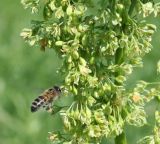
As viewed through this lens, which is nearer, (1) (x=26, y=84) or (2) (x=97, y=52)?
(2) (x=97, y=52)

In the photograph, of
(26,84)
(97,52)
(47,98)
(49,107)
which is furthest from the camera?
(26,84)

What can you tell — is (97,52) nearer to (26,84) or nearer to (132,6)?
(132,6)

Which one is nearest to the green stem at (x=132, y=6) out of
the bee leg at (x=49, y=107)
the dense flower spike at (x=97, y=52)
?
the dense flower spike at (x=97, y=52)

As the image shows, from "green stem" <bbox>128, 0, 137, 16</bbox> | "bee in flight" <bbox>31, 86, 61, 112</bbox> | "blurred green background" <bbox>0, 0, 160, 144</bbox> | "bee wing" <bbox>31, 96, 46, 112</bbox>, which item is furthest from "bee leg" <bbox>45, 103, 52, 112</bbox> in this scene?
"blurred green background" <bbox>0, 0, 160, 144</bbox>

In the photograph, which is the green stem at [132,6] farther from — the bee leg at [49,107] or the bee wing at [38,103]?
the bee wing at [38,103]

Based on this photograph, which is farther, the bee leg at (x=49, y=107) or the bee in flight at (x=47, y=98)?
the bee in flight at (x=47, y=98)

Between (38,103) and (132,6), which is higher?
(132,6)

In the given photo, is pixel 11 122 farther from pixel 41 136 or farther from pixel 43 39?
pixel 43 39

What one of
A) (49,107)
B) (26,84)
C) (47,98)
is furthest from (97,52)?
(26,84)
